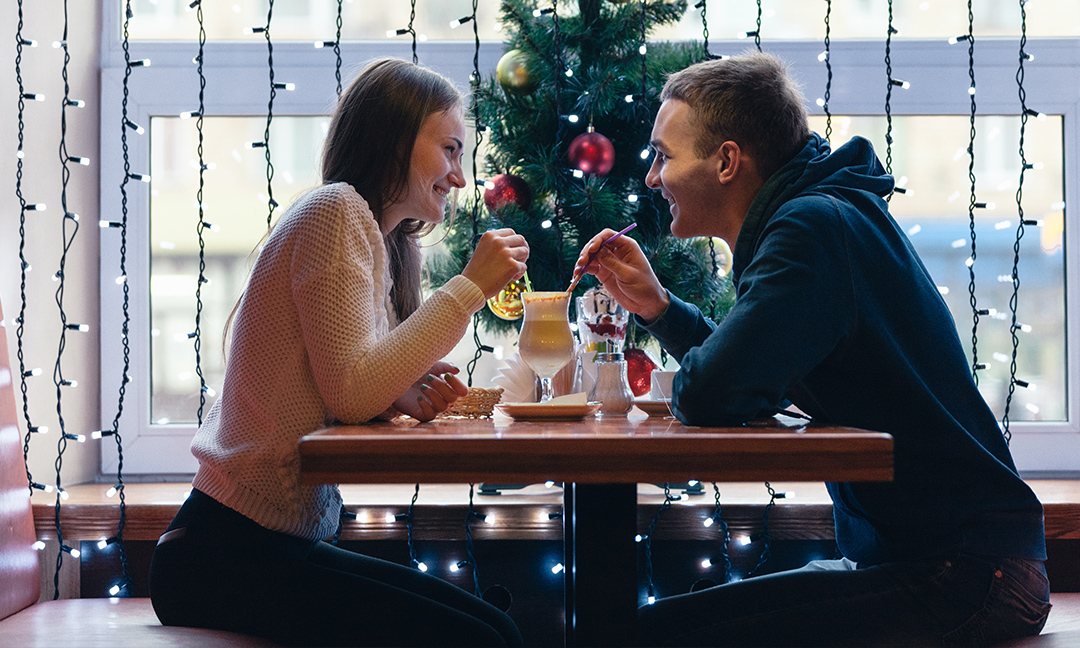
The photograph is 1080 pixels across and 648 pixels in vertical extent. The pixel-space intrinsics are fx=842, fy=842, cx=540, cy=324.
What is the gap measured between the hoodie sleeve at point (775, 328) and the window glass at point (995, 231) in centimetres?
153

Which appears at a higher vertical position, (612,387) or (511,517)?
(612,387)

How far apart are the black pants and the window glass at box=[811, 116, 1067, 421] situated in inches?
77.2

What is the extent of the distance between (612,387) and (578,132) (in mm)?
802

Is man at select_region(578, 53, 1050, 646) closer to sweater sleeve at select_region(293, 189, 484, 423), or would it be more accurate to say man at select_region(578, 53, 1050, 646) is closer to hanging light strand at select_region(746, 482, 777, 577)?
sweater sleeve at select_region(293, 189, 484, 423)

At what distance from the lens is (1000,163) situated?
2543 mm

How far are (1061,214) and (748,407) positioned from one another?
1956 millimetres

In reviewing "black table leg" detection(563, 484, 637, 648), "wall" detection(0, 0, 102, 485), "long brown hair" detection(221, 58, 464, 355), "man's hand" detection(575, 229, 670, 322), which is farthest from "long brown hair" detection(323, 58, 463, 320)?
"wall" detection(0, 0, 102, 485)

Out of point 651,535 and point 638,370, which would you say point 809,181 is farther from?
point 651,535

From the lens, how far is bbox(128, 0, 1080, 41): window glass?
8.35 ft

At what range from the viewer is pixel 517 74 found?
1976mm

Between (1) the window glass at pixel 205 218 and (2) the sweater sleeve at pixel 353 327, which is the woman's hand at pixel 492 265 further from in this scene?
(1) the window glass at pixel 205 218

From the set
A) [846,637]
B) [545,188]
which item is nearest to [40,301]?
[545,188]

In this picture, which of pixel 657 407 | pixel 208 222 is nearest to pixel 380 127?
pixel 657 407

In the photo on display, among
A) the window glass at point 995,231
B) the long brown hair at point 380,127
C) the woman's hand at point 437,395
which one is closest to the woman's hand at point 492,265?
the woman's hand at point 437,395
